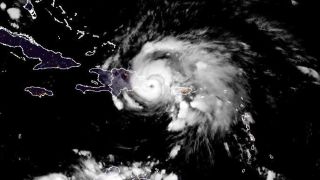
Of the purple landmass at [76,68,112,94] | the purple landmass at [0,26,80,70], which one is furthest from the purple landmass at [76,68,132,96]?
the purple landmass at [0,26,80,70]

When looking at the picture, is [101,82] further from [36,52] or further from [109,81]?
[36,52]

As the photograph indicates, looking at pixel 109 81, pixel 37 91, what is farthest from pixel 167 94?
pixel 37 91

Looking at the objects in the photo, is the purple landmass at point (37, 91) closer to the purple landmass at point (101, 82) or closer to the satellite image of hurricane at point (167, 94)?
the satellite image of hurricane at point (167, 94)

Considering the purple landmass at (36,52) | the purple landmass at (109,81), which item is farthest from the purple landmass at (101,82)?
the purple landmass at (36,52)

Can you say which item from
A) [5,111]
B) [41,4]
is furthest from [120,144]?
[41,4]

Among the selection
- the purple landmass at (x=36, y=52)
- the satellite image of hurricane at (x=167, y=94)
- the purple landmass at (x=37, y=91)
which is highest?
the purple landmass at (x=36, y=52)

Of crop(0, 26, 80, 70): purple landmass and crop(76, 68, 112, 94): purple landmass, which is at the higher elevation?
crop(0, 26, 80, 70): purple landmass

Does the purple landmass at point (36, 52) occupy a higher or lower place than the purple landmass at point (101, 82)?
higher

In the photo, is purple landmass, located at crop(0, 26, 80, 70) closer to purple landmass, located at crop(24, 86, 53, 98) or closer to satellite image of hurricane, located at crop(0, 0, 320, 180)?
satellite image of hurricane, located at crop(0, 0, 320, 180)
